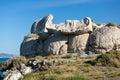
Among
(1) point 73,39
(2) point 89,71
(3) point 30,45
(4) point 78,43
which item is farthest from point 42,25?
(2) point 89,71

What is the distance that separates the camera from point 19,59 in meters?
42.3

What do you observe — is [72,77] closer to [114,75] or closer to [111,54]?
[114,75]

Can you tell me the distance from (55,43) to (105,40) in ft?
23.1

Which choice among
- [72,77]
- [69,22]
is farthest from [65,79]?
[69,22]

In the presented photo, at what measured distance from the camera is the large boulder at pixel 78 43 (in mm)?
42812

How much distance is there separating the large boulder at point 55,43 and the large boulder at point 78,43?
0.98 m

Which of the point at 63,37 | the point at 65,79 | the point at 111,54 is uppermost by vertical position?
the point at 63,37

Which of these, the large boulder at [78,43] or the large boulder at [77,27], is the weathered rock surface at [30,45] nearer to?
the large boulder at [77,27]

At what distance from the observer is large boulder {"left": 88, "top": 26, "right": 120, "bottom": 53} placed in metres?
41.4

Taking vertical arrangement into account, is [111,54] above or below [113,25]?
below

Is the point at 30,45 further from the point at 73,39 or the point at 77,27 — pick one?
the point at 77,27

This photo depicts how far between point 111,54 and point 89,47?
36.1ft

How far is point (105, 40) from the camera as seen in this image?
41.4m

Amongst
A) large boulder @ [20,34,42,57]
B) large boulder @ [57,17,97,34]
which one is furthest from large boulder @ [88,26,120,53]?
large boulder @ [20,34,42,57]
